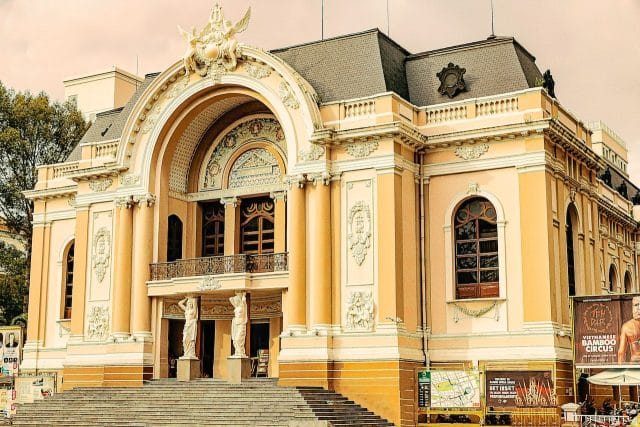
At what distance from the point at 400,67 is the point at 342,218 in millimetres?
6136

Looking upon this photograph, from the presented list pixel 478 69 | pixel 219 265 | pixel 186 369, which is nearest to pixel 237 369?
pixel 186 369

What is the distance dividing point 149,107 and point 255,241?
5.68 m

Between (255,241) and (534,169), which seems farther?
(255,241)

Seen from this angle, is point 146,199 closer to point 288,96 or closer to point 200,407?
point 288,96

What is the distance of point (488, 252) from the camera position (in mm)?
28750

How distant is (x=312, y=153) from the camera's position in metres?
29.5

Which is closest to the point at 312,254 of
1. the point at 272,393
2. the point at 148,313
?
the point at 272,393

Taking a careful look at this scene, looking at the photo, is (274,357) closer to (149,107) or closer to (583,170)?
(149,107)

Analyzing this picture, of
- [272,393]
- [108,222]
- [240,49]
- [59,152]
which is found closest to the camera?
[272,393]

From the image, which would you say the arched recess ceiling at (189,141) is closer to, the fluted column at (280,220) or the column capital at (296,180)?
the fluted column at (280,220)

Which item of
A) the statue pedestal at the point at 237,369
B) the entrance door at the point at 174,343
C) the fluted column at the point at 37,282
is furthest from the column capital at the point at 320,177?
the fluted column at the point at 37,282

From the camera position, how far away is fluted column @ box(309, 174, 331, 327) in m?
28.4

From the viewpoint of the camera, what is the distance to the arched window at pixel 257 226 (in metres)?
32.7

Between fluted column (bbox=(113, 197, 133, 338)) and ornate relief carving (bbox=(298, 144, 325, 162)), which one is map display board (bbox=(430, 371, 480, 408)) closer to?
ornate relief carving (bbox=(298, 144, 325, 162))
